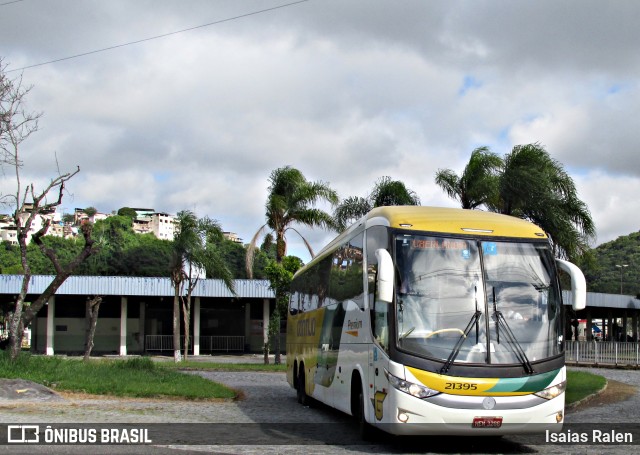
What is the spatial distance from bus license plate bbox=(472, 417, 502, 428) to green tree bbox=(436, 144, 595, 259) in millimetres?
9722

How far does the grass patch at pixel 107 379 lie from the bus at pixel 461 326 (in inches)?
287

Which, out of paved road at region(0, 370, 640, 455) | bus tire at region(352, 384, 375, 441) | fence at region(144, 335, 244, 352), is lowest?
fence at region(144, 335, 244, 352)

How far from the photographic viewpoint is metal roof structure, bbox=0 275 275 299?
45.5 metres

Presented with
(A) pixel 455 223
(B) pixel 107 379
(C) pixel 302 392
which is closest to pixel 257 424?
(C) pixel 302 392

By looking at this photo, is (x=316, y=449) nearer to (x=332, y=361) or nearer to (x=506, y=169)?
(x=332, y=361)

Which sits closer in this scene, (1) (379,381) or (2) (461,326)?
(2) (461,326)

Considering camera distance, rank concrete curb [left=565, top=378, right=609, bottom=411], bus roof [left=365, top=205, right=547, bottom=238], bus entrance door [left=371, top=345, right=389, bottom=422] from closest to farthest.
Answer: bus entrance door [left=371, top=345, right=389, bottom=422], bus roof [left=365, top=205, right=547, bottom=238], concrete curb [left=565, top=378, right=609, bottom=411]

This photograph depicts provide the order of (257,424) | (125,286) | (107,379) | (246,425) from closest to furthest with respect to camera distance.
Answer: (246,425)
(257,424)
(107,379)
(125,286)

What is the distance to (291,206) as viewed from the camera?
110ft

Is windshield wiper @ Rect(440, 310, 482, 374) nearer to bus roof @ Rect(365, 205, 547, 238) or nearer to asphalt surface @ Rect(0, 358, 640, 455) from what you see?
bus roof @ Rect(365, 205, 547, 238)

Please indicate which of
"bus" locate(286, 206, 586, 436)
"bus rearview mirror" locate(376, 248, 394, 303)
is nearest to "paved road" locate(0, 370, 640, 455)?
"bus" locate(286, 206, 586, 436)

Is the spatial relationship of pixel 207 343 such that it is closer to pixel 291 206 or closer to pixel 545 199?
pixel 291 206

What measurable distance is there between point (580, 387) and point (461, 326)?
1207 cm

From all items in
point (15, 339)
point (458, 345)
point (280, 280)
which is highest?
point (280, 280)
